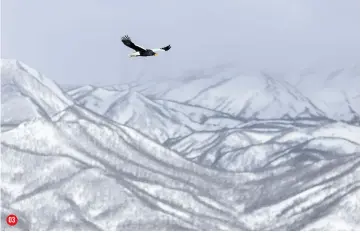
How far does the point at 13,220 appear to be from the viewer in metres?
136

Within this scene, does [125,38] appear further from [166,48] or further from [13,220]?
[13,220]

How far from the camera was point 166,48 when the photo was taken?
258ft

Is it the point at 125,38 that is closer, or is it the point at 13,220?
the point at 125,38

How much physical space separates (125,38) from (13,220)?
229 feet

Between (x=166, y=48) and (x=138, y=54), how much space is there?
4.87 m

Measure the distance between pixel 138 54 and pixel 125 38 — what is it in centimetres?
305

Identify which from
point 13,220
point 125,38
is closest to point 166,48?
point 125,38

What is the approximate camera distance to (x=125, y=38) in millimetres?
76562

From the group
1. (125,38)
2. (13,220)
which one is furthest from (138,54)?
(13,220)

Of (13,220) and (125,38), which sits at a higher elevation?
(125,38)

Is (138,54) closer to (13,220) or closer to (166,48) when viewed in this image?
(166,48)

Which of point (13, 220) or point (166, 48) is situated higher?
point (166, 48)

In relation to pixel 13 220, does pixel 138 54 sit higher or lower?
higher
